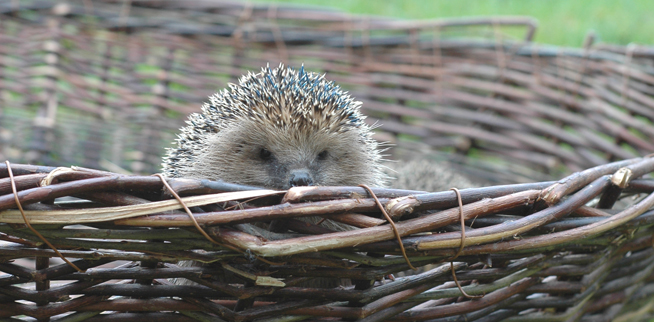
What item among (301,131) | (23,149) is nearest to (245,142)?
(301,131)

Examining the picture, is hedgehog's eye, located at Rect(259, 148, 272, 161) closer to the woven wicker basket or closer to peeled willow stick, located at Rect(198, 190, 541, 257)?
the woven wicker basket

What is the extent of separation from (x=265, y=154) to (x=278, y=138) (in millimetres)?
109

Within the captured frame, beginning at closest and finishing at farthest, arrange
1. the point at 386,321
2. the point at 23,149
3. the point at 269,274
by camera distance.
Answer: the point at 269,274 < the point at 386,321 < the point at 23,149

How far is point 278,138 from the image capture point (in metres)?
2.30

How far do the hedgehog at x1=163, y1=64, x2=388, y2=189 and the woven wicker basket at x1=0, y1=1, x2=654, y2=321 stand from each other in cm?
65

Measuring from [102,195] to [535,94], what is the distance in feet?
11.4

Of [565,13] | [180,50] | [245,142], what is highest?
[565,13]

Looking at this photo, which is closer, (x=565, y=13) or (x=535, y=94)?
(x=535, y=94)

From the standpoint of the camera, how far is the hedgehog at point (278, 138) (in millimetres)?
2301

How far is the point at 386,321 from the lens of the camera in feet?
5.78

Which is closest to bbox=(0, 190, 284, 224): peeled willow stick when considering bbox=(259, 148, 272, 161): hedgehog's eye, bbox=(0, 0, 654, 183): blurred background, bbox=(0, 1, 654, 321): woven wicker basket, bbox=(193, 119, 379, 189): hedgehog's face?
Answer: bbox=(0, 1, 654, 321): woven wicker basket

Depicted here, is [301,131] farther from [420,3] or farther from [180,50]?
[420,3]

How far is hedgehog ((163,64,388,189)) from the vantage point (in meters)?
Answer: 2.30

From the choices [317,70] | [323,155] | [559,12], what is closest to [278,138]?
[323,155]
